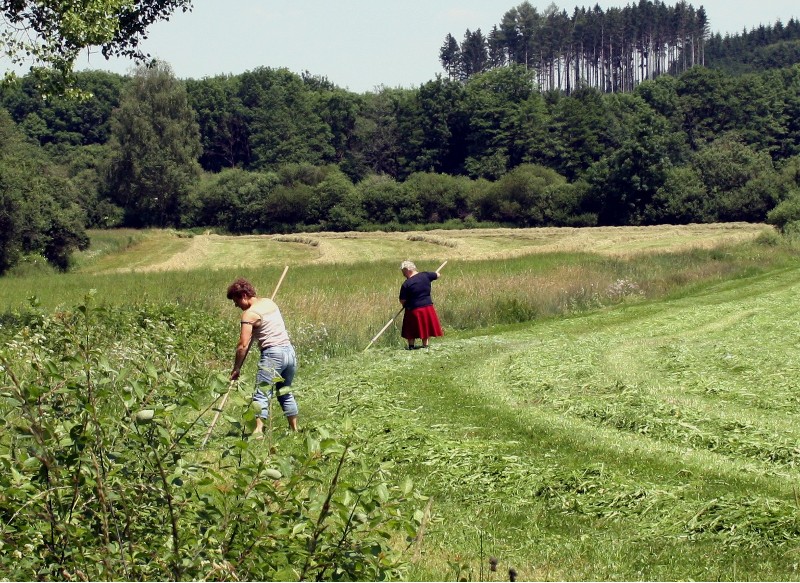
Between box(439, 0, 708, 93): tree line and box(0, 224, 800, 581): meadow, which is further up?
box(439, 0, 708, 93): tree line

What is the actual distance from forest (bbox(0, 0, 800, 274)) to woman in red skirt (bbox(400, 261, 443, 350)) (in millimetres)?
30574

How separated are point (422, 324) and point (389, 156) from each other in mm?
93190

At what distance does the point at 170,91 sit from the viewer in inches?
3396

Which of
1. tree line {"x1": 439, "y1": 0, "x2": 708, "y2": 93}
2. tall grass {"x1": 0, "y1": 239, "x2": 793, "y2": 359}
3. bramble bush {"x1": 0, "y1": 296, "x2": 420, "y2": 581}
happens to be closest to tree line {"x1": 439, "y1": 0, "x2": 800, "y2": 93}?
tree line {"x1": 439, "y1": 0, "x2": 708, "y2": 93}

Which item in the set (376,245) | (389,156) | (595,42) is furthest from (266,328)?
(595,42)

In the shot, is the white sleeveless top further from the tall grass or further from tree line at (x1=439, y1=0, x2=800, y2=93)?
tree line at (x1=439, y1=0, x2=800, y2=93)

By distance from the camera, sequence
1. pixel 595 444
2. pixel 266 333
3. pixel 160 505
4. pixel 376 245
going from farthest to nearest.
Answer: pixel 376 245
pixel 266 333
pixel 595 444
pixel 160 505

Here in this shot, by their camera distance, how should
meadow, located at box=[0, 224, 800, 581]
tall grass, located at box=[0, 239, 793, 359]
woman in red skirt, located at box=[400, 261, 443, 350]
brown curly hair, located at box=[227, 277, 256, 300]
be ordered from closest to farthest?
1. meadow, located at box=[0, 224, 800, 581]
2. brown curly hair, located at box=[227, 277, 256, 300]
3. woman in red skirt, located at box=[400, 261, 443, 350]
4. tall grass, located at box=[0, 239, 793, 359]

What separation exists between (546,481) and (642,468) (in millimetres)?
997

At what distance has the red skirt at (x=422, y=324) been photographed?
17938 mm

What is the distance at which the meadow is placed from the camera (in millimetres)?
4609

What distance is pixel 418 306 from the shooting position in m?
18.0

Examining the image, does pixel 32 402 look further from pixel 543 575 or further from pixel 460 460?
pixel 460 460

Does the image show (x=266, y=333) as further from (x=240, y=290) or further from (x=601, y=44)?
(x=601, y=44)
